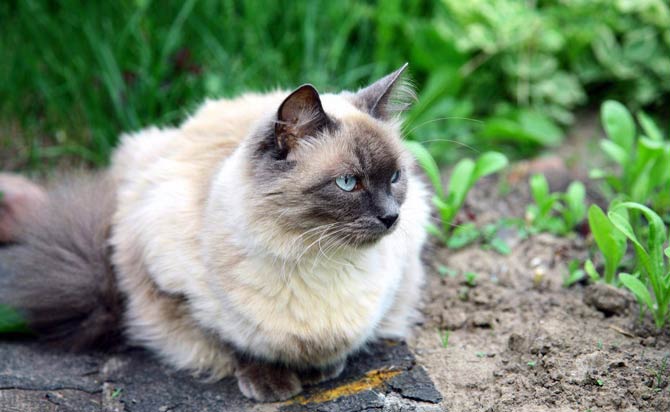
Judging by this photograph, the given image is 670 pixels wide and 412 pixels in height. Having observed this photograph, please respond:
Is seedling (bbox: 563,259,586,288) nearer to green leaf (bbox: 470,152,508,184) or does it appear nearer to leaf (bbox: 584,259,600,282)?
leaf (bbox: 584,259,600,282)

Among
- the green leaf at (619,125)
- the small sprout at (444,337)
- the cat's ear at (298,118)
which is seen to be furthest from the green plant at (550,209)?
the cat's ear at (298,118)

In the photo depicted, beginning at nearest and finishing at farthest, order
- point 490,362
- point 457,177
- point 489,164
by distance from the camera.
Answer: point 490,362 < point 489,164 < point 457,177

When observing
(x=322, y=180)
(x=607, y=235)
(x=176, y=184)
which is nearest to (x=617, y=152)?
(x=607, y=235)

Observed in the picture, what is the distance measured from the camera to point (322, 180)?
2.17m

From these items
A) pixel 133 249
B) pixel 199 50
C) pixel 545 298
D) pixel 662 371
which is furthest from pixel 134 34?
pixel 662 371

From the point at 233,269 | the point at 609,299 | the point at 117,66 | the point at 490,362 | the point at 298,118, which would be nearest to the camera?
the point at 298,118

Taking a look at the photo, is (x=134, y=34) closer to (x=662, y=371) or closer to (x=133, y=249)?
(x=133, y=249)

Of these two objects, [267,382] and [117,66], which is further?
[117,66]

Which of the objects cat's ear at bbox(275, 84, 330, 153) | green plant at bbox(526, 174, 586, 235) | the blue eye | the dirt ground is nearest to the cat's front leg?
the dirt ground

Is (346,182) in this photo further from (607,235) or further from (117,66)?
(117,66)

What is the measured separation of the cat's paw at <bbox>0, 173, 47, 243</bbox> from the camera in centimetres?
312

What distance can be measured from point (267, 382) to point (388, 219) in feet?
2.49

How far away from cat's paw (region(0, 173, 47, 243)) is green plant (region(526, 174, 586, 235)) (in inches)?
86.7

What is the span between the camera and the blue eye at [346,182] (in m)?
2.17
